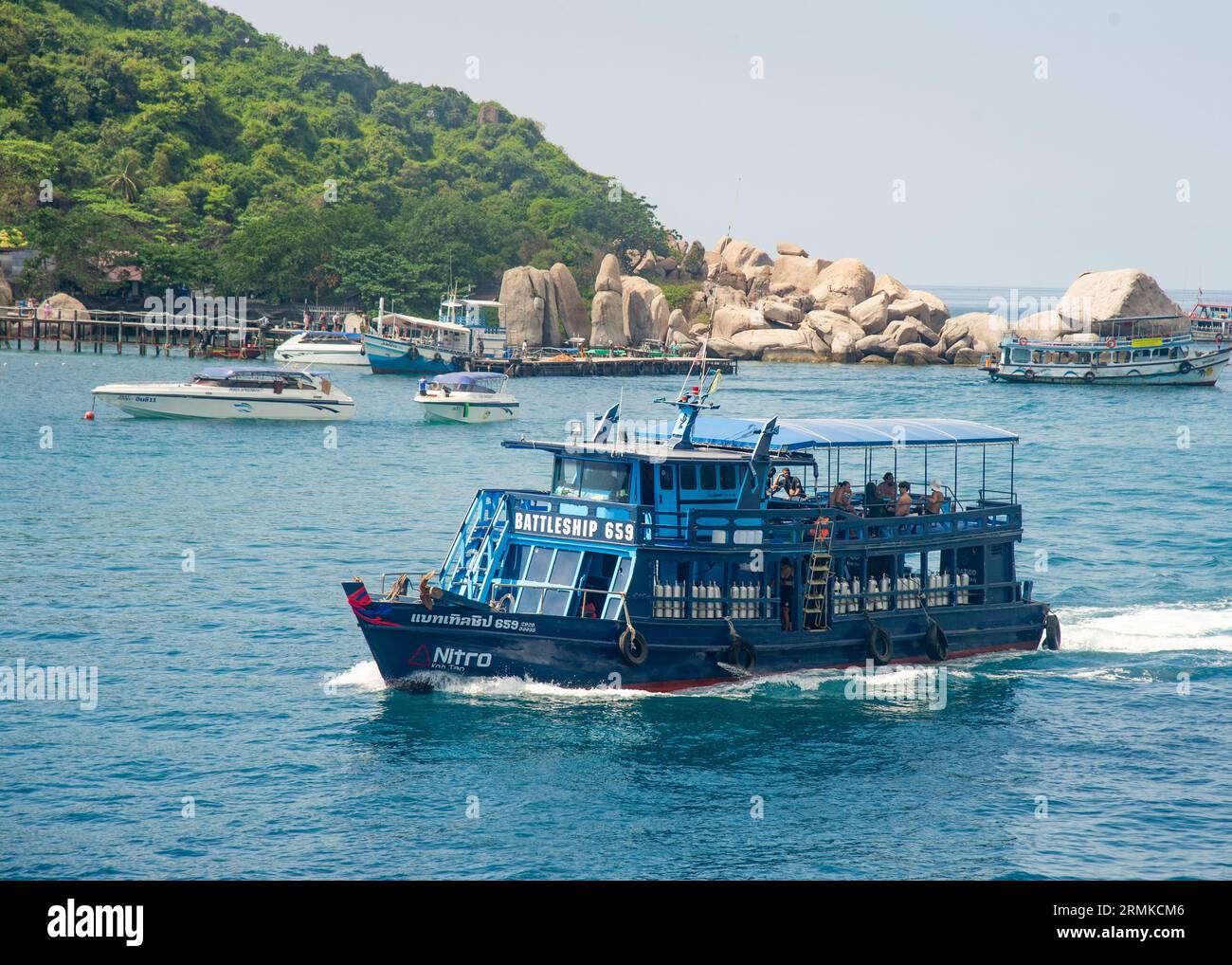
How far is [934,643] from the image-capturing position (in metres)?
32.6

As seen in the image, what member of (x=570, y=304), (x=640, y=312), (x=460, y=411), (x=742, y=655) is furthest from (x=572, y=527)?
(x=640, y=312)

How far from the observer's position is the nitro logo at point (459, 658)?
93.7 feet

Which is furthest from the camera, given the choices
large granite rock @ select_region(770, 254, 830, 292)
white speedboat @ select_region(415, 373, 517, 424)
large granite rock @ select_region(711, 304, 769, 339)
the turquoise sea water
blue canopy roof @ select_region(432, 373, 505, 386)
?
large granite rock @ select_region(770, 254, 830, 292)

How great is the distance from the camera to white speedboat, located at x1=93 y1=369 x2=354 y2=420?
81312 mm

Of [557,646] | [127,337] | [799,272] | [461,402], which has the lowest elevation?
[557,646]

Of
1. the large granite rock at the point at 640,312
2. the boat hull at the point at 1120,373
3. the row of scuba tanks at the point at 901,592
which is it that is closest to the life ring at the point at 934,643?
the row of scuba tanks at the point at 901,592

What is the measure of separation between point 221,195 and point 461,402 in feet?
261

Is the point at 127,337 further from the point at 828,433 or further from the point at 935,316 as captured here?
the point at 828,433

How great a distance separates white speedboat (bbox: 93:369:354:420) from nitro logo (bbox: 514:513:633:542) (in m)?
55.8

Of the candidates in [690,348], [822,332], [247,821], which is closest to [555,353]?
[690,348]

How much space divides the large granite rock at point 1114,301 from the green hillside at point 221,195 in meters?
55.6

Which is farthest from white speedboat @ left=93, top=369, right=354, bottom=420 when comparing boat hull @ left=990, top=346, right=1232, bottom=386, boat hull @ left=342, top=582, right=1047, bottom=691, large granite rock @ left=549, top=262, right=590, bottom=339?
boat hull @ left=990, top=346, right=1232, bottom=386
